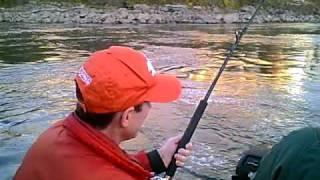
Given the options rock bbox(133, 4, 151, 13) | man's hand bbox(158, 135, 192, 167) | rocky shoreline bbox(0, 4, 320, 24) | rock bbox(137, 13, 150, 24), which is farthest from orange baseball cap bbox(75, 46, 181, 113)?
rock bbox(133, 4, 151, 13)

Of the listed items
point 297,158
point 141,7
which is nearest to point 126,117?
point 297,158

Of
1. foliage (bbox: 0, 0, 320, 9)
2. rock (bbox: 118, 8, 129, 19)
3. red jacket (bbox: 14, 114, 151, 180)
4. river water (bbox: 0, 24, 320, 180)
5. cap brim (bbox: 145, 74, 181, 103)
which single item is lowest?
foliage (bbox: 0, 0, 320, 9)

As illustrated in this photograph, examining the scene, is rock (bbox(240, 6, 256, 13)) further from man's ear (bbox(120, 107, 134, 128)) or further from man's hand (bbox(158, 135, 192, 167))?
man's ear (bbox(120, 107, 134, 128))

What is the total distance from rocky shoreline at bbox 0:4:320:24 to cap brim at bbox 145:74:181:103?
110ft

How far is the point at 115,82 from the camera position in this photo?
7.83 feet

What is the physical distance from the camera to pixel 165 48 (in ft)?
65.7

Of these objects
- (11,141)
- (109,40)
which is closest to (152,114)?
(11,141)

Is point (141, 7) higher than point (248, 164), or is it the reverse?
point (248, 164)

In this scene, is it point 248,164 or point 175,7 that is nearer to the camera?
point 248,164

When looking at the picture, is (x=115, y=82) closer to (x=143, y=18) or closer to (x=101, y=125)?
(x=101, y=125)

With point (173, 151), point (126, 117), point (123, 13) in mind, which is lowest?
point (123, 13)

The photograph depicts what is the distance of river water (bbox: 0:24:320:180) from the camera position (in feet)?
24.4

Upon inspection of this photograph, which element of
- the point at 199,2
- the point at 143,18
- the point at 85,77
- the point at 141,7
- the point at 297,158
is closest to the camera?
the point at 297,158

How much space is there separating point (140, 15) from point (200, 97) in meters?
29.6
